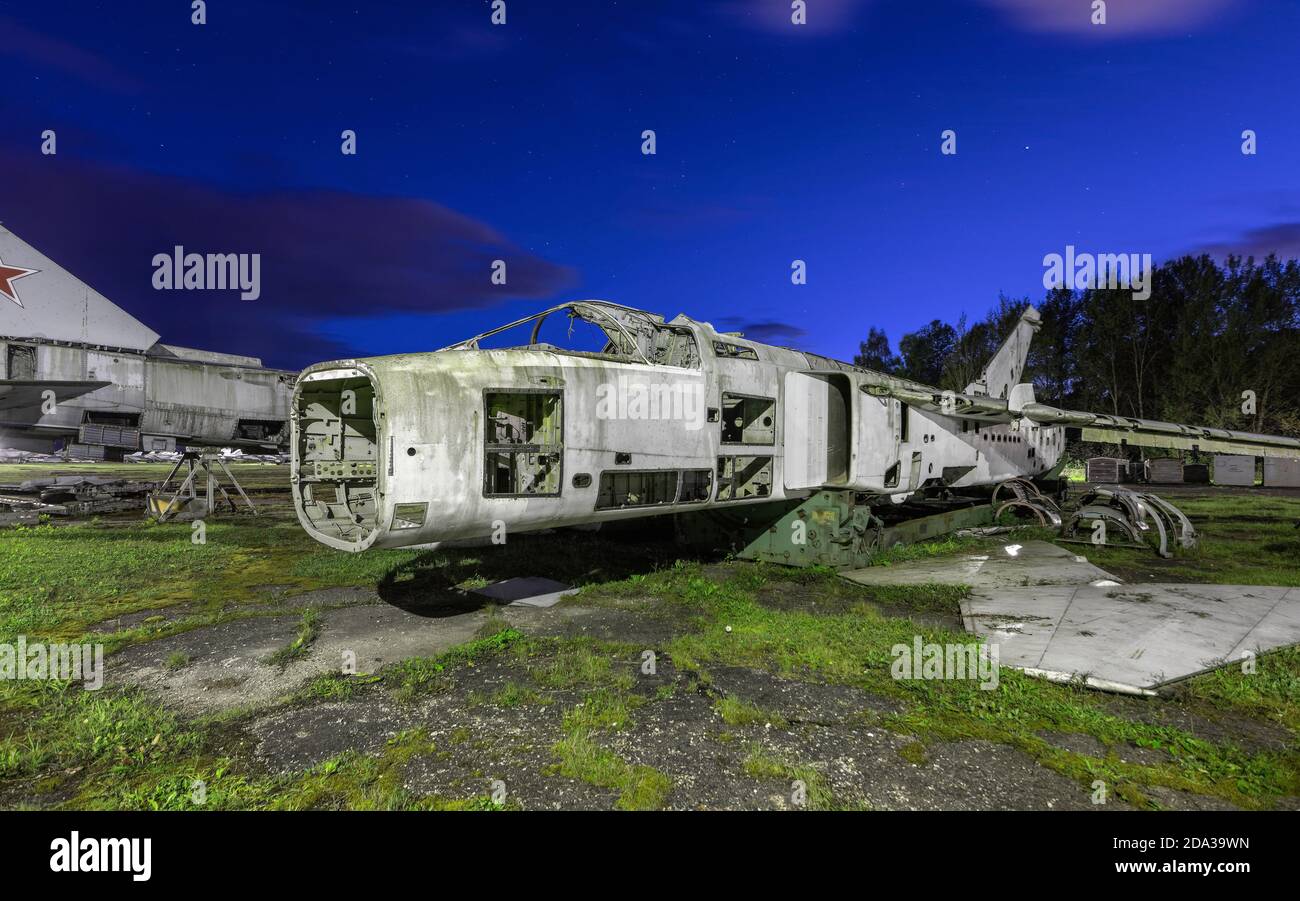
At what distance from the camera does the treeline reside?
3928 cm

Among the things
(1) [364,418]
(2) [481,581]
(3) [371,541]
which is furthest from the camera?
(2) [481,581]

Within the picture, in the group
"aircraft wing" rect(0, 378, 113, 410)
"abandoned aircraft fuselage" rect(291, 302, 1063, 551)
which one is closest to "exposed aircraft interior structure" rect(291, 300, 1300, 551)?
"abandoned aircraft fuselage" rect(291, 302, 1063, 551)

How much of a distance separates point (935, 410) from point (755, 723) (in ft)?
29.3

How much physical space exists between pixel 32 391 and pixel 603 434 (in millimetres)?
17982

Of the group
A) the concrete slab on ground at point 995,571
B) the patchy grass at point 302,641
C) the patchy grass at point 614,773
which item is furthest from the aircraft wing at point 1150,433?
the patchy grass at point 302,641

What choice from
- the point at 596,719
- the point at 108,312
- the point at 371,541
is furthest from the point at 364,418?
the point at 108,312

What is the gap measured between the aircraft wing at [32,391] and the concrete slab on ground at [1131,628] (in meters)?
21.6

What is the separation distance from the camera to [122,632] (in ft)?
22.4

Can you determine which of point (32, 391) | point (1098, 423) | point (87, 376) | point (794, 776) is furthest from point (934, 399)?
point (32, 391)

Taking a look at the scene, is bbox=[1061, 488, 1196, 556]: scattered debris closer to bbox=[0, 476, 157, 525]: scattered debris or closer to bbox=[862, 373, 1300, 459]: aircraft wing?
bbox=[862, 373, 1300, 459]: aircraft wing

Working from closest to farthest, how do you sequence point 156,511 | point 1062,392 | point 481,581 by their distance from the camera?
point 481,581 < point 156,511 < point 1062,392

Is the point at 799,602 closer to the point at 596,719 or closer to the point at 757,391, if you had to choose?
the point at 757,391

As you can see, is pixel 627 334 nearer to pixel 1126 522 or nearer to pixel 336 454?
pixel 336 454

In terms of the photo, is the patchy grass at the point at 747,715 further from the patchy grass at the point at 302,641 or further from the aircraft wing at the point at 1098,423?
the aircraft wing at the point at 1098,423
